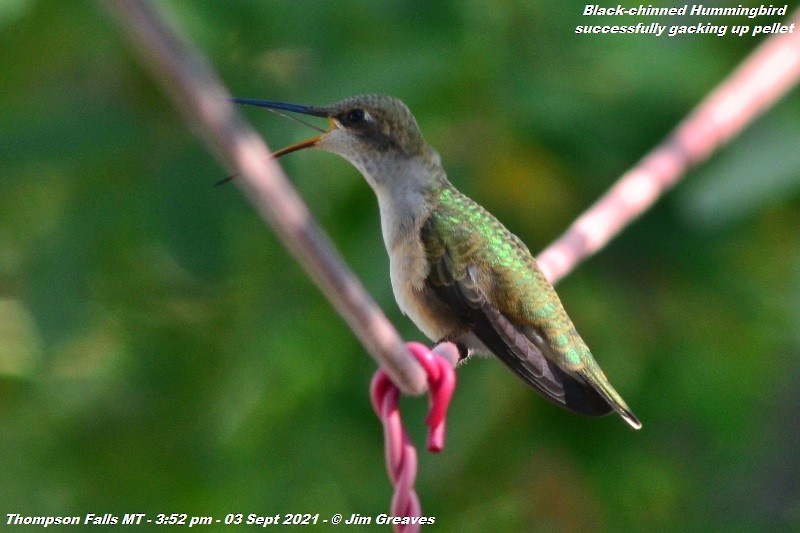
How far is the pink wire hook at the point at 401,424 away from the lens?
1.58 m

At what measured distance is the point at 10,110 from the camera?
3078 millimetres

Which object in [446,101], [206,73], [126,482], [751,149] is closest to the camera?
[206,73]

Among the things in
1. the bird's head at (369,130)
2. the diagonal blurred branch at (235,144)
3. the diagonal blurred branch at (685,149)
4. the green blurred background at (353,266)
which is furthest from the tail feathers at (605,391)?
the diagonal blurred branch at (235,144)

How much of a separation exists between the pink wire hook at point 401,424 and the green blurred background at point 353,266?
47.0 inches

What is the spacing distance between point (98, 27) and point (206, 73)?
2.62m

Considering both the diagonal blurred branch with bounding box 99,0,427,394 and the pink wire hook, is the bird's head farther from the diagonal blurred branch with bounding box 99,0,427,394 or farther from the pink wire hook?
the diagonal blurred branch with bounding box 99,0,427,394

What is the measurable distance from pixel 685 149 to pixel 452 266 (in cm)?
66

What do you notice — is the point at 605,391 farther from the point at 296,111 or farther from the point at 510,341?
the point at 296,111

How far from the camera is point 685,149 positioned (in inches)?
108

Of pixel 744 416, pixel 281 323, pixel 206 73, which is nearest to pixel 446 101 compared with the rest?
pixel 281 323

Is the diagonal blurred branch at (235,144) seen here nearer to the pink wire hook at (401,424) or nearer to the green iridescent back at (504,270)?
the pink wire hook at (401,424)

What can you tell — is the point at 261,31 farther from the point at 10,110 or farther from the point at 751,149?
the point at 751,149

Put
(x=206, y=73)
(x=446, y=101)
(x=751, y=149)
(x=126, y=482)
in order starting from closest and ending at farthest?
(x=206, y=73), (x=751, y=149), (x=446, y=101), (x=126, y=482)

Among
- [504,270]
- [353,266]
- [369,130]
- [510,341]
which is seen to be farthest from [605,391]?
[369,130]
